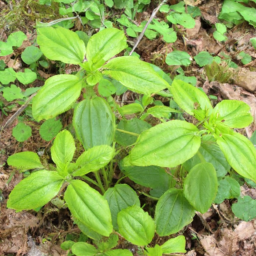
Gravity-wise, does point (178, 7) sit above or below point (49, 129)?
above

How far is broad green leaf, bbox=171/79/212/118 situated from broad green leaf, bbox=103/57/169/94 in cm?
16

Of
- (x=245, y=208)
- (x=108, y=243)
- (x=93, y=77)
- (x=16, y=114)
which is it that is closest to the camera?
(x=93, y=77)

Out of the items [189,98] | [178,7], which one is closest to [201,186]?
[189,98]

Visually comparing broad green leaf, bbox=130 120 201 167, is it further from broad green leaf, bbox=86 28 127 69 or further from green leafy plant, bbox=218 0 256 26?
green leafy plant, bbox=218 0 256 26

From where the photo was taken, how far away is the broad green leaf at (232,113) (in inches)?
49.3

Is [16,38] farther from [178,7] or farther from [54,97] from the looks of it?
[178,7]

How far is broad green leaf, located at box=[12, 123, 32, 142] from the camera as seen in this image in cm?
192

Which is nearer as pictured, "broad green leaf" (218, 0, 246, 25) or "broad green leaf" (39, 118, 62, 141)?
"broad green leaf" (39, 118, 62, 141)

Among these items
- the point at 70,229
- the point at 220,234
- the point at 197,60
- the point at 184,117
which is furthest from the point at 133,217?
the point at 197,60

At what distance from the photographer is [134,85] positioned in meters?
1.15

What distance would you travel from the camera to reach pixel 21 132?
76.4 inches

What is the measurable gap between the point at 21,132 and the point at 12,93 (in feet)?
1.03

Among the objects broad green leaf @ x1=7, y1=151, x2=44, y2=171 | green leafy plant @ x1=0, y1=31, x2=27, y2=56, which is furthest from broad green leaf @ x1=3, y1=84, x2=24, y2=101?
broad green leaf @ x1=7, y1=151, x2=44, y2=171

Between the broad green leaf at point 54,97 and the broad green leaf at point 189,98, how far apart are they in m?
0.44
